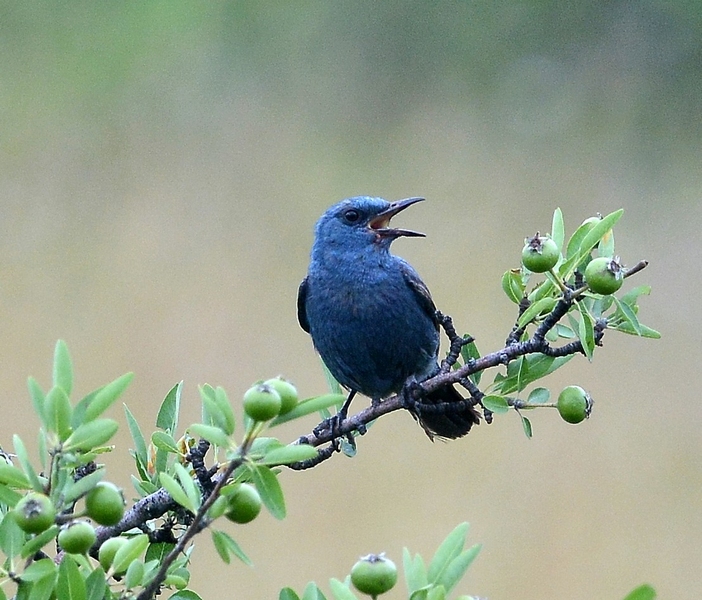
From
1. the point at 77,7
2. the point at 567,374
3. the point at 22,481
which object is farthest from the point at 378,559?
the point at 77,7

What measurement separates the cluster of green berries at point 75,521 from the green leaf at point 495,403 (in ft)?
1.73

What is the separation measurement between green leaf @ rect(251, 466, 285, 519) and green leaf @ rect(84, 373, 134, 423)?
139mm

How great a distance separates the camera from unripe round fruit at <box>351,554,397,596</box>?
835 mm

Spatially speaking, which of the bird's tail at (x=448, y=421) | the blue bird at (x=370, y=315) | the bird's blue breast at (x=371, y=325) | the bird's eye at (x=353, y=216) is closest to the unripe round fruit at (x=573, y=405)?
the bird's tail at (x=448, y=421)

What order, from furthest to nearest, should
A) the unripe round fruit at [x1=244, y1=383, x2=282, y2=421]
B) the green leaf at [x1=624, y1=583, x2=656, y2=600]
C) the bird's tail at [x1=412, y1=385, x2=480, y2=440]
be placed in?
1. the bird's tail at [x1=412, y1=385, x2=480, y2=440]
2. the unripe round fruit at [x1=244, y1=383, x2=282, y2=421]
3. the green leaf at [x1=624, y1=583, x2=656, y2=600]

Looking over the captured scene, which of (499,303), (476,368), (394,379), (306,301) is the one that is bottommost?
(476,368)

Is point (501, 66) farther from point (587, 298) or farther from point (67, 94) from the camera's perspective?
point (587, 298)

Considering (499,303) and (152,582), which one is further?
(499,303)

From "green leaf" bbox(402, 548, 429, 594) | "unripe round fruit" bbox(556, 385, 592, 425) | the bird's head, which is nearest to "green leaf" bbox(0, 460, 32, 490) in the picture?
"green leaf" bbox(402, 548, 429, 594)

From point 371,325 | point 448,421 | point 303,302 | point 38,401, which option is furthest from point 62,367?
point 303,302

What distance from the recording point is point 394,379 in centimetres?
218

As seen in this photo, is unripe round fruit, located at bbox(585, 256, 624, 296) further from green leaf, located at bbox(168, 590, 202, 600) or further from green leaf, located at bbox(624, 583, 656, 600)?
green leaf, located at bbox(168, 590, 202, 600)

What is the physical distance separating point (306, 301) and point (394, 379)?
0.34 meters

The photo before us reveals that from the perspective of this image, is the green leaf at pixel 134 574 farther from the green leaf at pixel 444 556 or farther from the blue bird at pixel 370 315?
the blue bird at pixel 370 315
